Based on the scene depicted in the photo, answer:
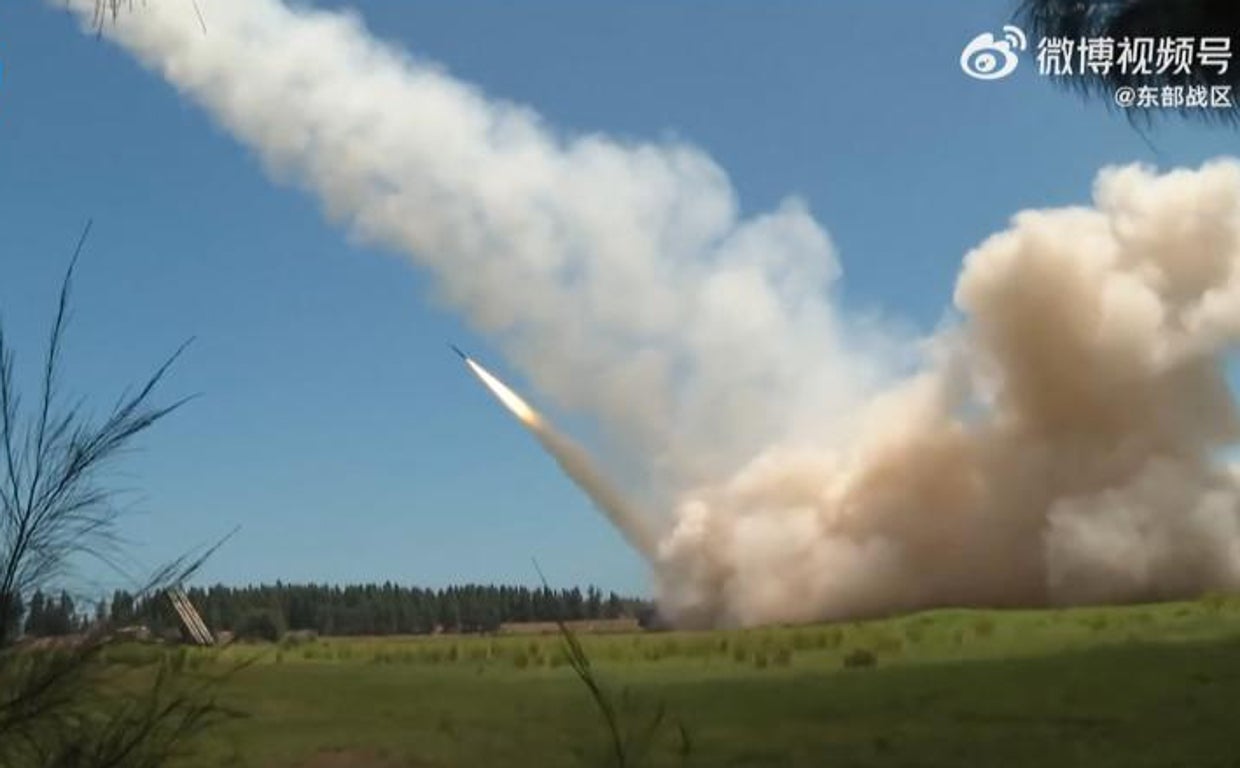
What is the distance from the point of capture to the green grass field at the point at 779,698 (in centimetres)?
429

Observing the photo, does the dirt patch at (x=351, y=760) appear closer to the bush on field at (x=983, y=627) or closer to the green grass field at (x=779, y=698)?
the green grass field at (x=779, y=698)

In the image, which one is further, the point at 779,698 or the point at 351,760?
the point at 779,698

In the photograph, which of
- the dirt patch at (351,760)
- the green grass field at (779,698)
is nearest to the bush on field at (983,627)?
the green grass field at (779,698)

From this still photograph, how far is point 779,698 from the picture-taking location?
4555mm

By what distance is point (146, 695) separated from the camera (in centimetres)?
170

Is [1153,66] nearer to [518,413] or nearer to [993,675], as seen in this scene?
[993,675]

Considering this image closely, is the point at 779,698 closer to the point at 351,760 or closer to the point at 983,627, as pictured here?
the point at 983,627

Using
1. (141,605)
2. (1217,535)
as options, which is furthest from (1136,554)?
(141,605)

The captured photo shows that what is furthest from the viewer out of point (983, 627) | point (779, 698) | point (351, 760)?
point (983, 627)

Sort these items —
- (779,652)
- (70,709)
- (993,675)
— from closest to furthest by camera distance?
(70,709) < (993,675) < (779,652)

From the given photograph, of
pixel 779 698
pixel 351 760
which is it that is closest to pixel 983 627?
pixel 779 698

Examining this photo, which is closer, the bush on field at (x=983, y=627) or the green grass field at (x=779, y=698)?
the green grass field at (x=779, y=698)

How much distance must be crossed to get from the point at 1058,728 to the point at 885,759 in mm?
581

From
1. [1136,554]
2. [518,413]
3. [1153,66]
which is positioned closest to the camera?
[1153,66]
